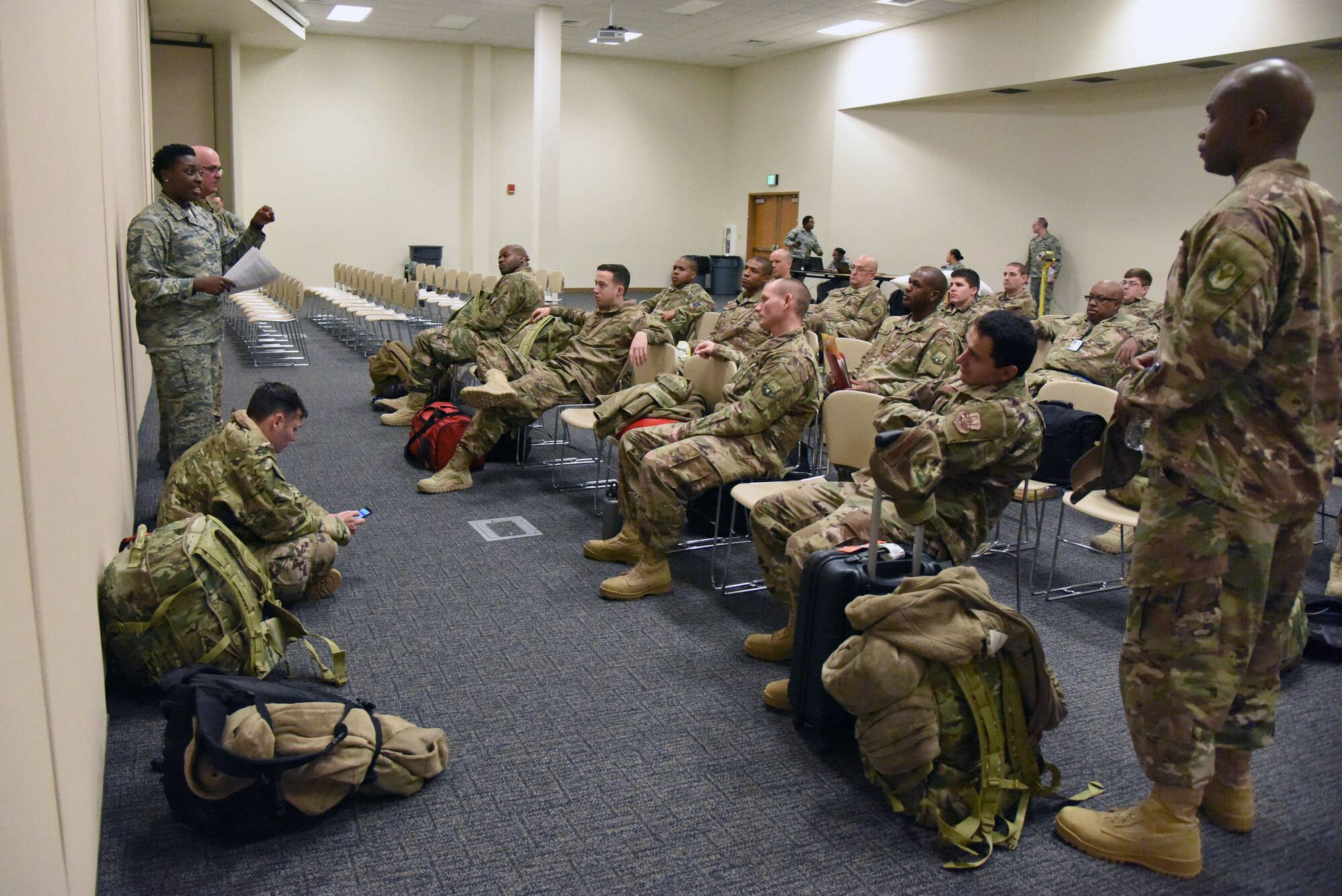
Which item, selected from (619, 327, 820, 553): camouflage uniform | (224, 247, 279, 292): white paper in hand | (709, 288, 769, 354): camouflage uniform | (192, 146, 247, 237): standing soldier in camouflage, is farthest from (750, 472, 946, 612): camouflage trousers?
(709, 288, 769, 354): camouflage uniform

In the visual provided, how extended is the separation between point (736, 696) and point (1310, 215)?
194cm

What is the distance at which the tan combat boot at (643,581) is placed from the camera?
3699 millimetres

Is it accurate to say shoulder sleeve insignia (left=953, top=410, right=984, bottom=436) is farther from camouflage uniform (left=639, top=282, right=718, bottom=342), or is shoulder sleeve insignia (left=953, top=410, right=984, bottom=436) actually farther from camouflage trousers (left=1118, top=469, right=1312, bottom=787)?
camouflage uniform (left=639, top=282, right=718, bottom=342)

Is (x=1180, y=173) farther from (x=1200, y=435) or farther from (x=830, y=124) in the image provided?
(x=1200, y=435)

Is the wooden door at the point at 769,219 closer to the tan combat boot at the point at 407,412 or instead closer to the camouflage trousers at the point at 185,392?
the tan combat boot at the point at 407,412

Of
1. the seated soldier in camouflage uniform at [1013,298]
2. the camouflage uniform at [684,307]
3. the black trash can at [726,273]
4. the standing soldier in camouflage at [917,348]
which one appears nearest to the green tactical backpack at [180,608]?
the standing soldier in camouflage at [917,348]

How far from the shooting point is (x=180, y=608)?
2.61 meters

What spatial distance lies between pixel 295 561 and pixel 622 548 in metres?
1.31

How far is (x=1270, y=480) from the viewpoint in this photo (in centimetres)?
194

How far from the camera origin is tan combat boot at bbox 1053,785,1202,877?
2.15m

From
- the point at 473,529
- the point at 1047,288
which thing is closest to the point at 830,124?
the point at 1047,288

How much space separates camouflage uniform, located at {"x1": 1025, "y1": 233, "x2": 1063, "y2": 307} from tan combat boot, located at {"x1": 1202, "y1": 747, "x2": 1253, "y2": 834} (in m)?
11.2

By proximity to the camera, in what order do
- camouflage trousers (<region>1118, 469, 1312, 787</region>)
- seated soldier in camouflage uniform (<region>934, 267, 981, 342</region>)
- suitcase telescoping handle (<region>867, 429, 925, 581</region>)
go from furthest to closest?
seated soldier in camouflage uniform (<region>934, 267, 981, 342</region>) → suitcase telescoping handle (<region>867, 429, 925, 581</region>) → camouflage trousers (<region>1118, 469, 1312, 787</region>)

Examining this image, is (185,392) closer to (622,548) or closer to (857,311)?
(622,548)
